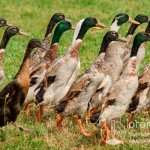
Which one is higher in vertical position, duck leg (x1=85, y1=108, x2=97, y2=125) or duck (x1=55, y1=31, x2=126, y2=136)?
duck (x1=55, y1=31, x2=126, y2=136)

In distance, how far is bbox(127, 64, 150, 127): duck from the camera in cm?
1044

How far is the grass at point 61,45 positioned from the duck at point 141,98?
1.07ft

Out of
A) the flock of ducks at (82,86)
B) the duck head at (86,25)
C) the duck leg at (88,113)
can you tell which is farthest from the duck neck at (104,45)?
the duck leg at (88,113)

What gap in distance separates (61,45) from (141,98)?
25.0 feet

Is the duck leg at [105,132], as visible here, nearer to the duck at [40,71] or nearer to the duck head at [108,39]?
the duck head at [108,39]

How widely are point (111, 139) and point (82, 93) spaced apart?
94cm

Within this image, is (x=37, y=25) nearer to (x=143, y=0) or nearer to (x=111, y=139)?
(x=143, y=0)

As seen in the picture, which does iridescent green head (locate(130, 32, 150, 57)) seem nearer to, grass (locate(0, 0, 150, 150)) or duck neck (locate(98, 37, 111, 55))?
duck neck (locate(98, 37, 111, 55))

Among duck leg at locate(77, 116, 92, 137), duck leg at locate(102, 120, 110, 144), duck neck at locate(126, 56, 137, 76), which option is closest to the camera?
duck leg at locate(102, 120, 110, 144)

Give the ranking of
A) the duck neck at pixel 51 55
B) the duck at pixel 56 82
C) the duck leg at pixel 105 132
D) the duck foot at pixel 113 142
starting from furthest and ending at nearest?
the duck neck at pixel 51 55
the duck at pixel 56 82
the duck leg at pixel 105 132
the duck foot at pixel 113 142

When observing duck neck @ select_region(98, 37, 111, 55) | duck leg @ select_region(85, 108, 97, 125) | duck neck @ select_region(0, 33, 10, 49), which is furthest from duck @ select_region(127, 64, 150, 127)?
duck neck @ select_region(0, 33, 10, 49)

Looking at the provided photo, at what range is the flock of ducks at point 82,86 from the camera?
9.71 m

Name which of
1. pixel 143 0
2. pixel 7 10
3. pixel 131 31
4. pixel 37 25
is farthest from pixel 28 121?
pixel 143 0

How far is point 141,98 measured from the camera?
34.5 feet
